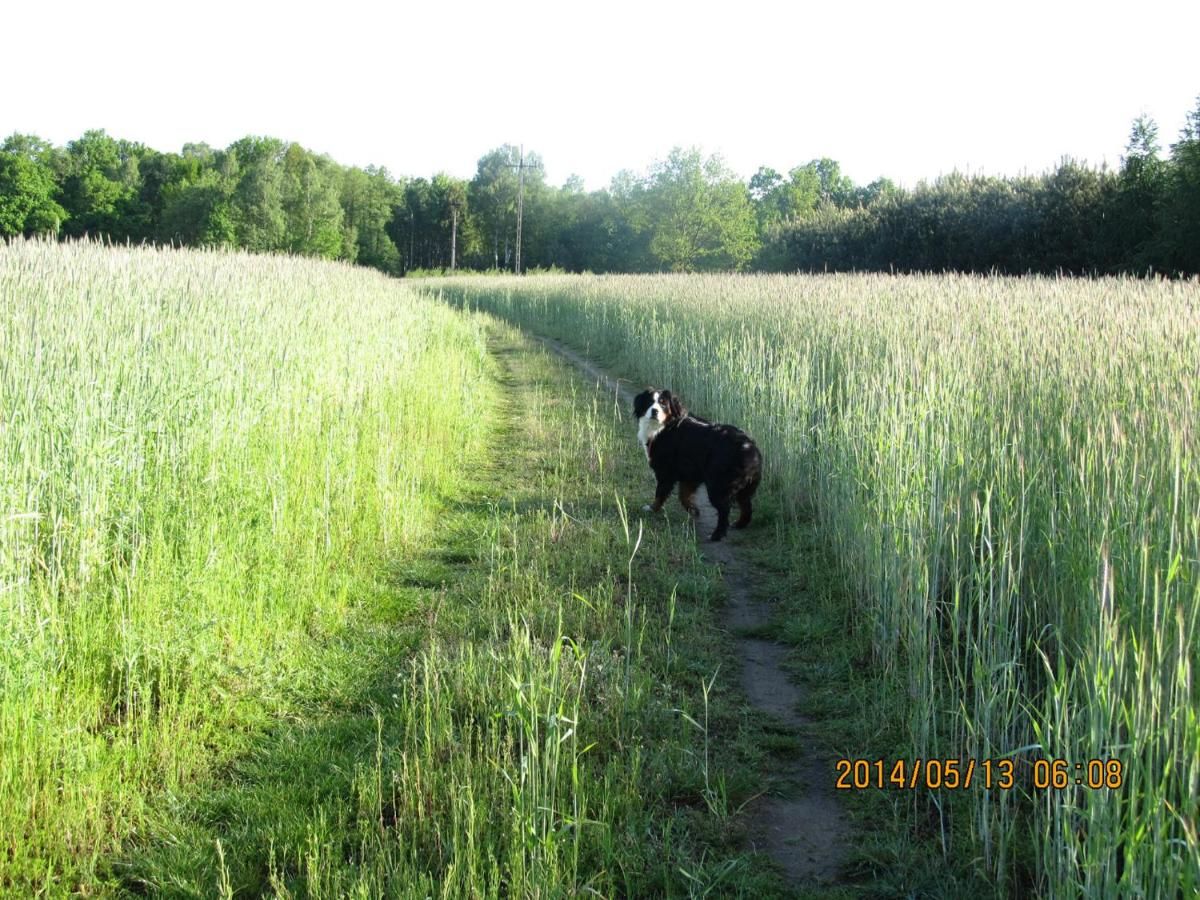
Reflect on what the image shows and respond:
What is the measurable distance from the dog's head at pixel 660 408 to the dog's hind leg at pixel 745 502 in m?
0.99

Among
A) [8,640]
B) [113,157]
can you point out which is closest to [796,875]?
[8,640]

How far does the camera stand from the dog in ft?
21.9

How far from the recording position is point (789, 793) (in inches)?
134

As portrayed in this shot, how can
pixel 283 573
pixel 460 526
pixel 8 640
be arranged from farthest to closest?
pixel 460 526
pixel 283 573
pixel 8 640

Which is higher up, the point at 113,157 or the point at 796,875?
the point at 113,157

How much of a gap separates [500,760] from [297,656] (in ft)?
5.03

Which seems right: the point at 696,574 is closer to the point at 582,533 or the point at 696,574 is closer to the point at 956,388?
the point at 582,533

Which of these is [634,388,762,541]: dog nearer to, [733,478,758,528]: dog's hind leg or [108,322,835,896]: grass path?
[733,478,758,528]: dog's hind leg

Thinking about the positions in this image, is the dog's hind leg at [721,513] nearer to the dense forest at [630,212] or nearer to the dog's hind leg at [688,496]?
the dog's hind leg at [688,496]

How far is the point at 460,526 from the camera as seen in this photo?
6.77m

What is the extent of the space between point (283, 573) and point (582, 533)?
7.18 feet

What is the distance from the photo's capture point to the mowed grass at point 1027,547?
7.35 feet

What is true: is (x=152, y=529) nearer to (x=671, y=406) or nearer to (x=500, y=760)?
(x=500, y=760)

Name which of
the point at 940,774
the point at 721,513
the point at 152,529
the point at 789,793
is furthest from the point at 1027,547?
the point at 152,529
